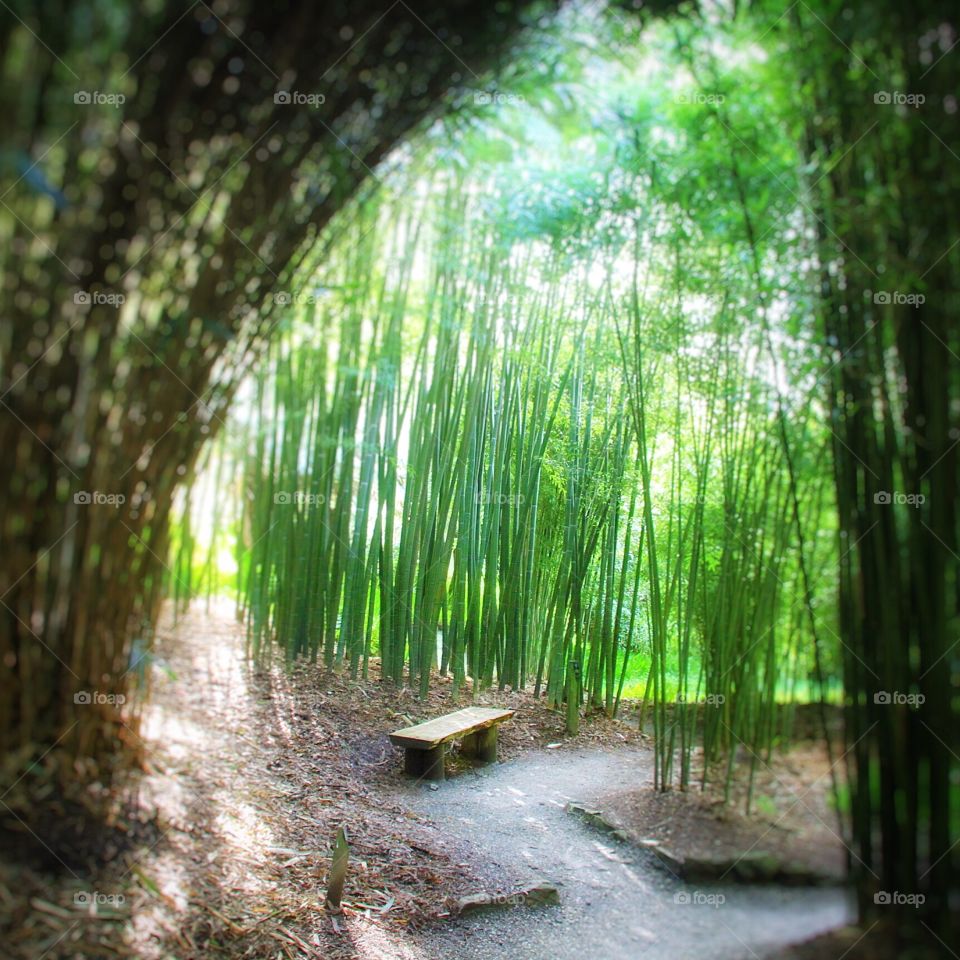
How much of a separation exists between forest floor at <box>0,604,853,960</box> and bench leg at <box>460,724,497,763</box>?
0.05 meters

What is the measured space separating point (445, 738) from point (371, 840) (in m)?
0.53

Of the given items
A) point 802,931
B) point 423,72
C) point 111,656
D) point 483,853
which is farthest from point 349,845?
point 423,72

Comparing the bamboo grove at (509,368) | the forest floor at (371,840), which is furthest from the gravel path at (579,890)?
the bamboo grove at (509,368)

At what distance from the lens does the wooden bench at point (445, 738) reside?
121 inches

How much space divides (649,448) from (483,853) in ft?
5.81

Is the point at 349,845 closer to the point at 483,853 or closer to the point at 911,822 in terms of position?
the point at 483,853

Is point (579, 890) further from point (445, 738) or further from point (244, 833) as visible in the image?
point (244, 833)

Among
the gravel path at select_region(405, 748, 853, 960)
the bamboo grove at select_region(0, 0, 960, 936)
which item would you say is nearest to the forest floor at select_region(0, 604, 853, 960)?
the gravel path at select_region(405, 748, 853, 960)

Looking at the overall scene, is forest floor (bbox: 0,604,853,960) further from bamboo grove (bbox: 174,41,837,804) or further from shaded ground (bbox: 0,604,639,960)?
bamboo grove (bbox: 174,41,837,804)

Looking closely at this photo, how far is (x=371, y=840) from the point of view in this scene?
3.05 metres

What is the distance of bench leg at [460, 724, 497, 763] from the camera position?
3.29 meters

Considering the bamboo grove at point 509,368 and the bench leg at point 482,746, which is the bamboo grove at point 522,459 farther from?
the bench leg at point 482,746

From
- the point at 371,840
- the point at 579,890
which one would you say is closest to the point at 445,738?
the point at 371,840

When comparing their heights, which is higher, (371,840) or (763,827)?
(763,827)
